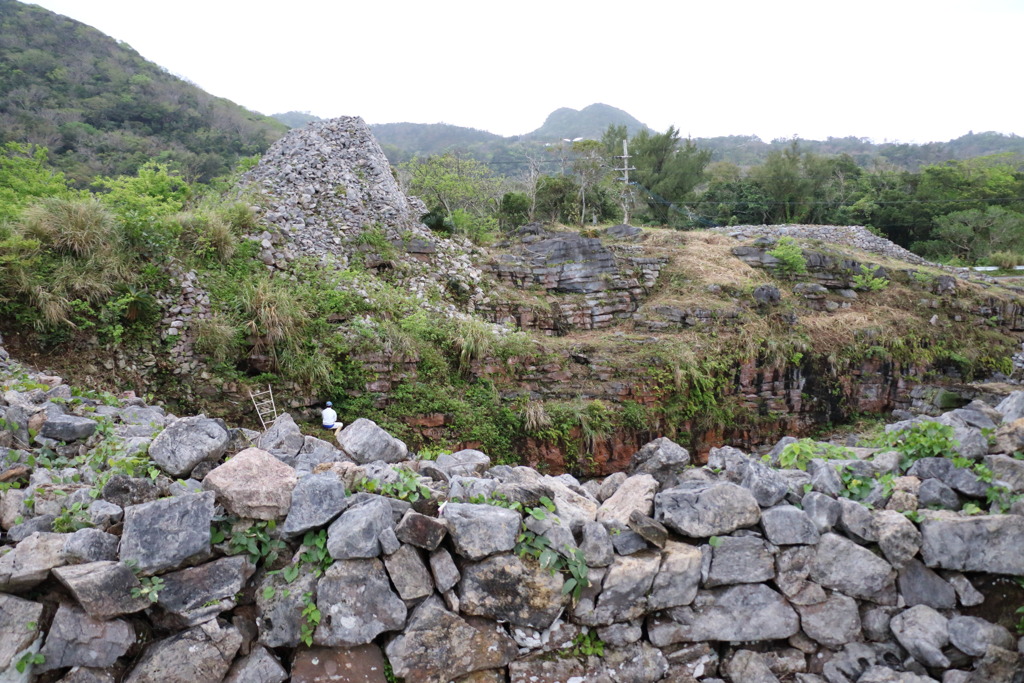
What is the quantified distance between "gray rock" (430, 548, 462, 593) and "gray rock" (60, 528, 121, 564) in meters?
1.44

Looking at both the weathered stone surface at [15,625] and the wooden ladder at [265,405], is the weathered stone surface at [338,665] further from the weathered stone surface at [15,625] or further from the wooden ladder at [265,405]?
the wooden ladder at [265,405]

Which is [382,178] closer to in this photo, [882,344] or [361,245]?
[361,245]

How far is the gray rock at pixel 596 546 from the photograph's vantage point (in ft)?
9.13

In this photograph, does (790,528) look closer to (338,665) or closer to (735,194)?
(338,665)

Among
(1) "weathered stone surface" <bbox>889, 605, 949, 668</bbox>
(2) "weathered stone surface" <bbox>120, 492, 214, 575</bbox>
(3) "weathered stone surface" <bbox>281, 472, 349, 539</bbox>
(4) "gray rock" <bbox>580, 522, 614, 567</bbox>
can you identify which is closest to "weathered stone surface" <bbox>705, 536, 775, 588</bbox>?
(4) "gray rock" <bbox>580, 522, 614, 567</bbox>

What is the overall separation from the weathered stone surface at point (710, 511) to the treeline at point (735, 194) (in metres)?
12.1

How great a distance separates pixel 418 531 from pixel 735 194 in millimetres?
24316

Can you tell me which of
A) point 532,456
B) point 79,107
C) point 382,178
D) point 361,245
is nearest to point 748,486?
point 532,456

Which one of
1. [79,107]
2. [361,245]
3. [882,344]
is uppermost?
[79,107]

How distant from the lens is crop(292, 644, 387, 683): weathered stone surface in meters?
2.43

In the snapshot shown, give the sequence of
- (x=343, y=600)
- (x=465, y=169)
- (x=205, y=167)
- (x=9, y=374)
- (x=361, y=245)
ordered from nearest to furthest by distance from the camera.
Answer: (x=343, y=600)
(x=9, y=374)
(x=361, y=245)
(x=465, y=169)
(x=205, y=167)

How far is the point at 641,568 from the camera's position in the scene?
2.79 meters

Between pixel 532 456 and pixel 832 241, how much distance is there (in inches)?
562

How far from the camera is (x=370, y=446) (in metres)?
3.59
